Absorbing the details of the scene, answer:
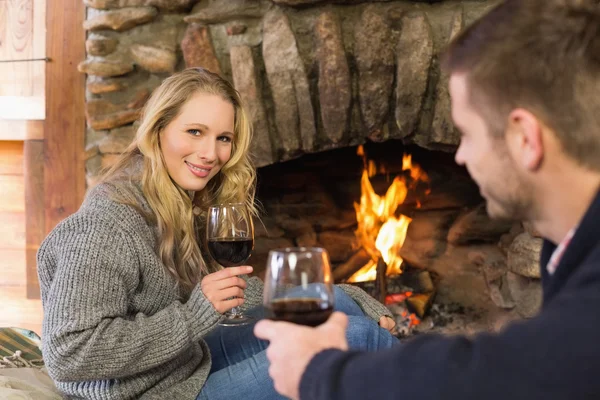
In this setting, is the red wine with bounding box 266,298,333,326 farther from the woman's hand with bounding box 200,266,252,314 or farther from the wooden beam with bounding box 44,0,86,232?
the wooden beam with bounding box 44,0,86,232

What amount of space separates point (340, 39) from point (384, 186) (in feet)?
2.45

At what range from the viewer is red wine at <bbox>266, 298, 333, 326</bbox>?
870 millimetres

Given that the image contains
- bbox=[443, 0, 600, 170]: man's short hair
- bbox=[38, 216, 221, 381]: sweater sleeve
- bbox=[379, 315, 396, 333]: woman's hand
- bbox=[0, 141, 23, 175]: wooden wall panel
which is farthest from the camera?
bbox=[0, 141, 23, 175]: wooden wall panel

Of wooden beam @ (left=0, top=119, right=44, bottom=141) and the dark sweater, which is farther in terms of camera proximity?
wooden beam @ (left=0, top=119, right=44, bottom=141)

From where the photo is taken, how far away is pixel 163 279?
1.55 m

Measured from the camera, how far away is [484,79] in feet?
2.64

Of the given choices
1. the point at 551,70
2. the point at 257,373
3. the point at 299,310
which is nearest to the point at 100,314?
→ the point at 257,373

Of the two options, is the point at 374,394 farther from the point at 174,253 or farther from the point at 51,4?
the point at 51,4

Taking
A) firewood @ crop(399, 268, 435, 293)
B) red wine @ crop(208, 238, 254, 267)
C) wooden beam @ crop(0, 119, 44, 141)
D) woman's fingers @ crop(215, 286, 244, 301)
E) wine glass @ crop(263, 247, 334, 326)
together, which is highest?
Result: wooden beam @ crop(0, 119, 44, 141)

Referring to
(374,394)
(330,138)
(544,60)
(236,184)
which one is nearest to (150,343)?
(236,184)

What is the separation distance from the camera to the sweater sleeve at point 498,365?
0.63 m

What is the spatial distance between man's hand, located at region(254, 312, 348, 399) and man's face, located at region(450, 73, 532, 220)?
0.77 feet

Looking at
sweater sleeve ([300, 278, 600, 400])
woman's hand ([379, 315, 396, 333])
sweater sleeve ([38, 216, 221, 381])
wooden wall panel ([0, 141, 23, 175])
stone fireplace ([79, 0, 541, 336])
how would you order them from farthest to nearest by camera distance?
wooden wall panel ([0, 141, 23, 175]), stone fireplace ([79, 0, 541, 336]), woman's hand ([379, 315, 396, 333]), sweater sleeve ([38, 216, 221, 381]), sweater sleeve ([300, 278, 600, 400])

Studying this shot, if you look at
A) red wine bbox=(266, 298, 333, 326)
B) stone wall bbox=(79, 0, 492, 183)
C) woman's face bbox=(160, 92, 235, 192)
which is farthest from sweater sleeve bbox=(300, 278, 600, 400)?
stone wall bbox=(79, 0, 492, 183)
